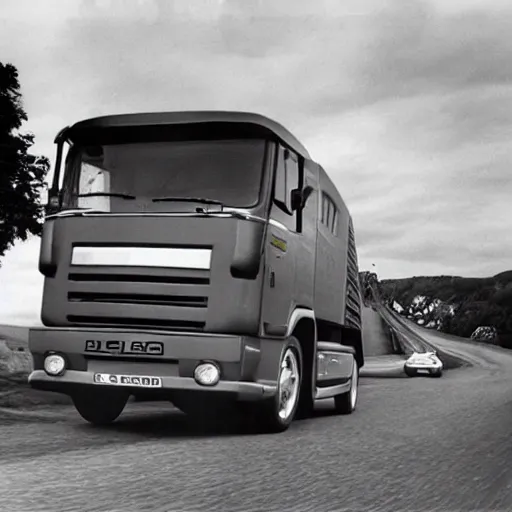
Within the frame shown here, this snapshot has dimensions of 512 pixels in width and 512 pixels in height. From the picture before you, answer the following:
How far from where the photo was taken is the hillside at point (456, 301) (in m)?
102

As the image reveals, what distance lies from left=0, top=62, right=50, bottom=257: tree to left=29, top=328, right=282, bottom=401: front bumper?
18.1m

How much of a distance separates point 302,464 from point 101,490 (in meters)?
1.96

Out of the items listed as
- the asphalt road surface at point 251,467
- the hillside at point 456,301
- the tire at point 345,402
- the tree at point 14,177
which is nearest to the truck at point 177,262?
the asphalt road surface at point 251,467

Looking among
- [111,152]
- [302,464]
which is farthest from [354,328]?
[302,464]

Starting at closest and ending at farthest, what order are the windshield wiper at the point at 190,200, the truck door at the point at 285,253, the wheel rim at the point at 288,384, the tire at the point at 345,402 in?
the windshield wiper at the point at 190,200 < the truck door at the point at 285,253 < the wheel rim at the point at 288,384 < the tire at the point at 345,402

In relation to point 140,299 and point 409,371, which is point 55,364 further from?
point 409,371

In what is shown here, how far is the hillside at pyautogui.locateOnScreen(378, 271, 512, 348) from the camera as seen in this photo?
334 ft

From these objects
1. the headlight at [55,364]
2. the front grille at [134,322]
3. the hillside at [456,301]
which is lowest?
the headlight at [55,364]

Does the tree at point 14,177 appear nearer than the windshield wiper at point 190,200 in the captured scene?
No

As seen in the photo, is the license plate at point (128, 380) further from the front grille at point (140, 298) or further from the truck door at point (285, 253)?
the truck door at point (285, 253)

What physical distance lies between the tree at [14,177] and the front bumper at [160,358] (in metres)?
18.1

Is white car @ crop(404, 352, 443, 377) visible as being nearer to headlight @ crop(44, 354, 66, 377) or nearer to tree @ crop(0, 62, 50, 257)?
tree @ crop(0, 62, 50, 257)

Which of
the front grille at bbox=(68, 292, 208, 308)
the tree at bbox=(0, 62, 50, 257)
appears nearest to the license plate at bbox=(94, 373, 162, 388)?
the front grille at bbox=(68, 292, 208, 308)

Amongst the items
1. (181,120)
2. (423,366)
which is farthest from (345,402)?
(423,366)
